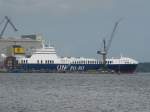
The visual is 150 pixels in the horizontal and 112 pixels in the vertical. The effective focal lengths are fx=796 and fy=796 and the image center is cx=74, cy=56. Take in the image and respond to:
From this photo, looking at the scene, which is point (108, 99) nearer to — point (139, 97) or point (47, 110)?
point (139, 97)

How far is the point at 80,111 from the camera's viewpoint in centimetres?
6494

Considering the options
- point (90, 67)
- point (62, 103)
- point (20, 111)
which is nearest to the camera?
point (20, 111)

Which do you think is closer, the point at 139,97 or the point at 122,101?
the point at 122,101

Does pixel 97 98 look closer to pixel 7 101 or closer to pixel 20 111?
pixel 7 101

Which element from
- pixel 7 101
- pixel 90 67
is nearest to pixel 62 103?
pixel 7 101

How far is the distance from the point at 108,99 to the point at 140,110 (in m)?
13.0

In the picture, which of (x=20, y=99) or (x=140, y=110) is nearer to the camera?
(x=140, y=110)

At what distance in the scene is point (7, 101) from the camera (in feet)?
246

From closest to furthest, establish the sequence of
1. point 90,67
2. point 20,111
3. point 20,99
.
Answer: point 20,111
point 20,99
point 90,67

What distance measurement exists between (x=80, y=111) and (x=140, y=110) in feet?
16.9

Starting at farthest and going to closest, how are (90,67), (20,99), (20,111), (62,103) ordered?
(90,67) → (20,99) → (62,103) → (20,111)

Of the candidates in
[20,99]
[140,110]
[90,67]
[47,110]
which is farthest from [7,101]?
[90,67]

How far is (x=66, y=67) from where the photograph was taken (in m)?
200

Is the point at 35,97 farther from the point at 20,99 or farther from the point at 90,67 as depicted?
the point at 90,67
